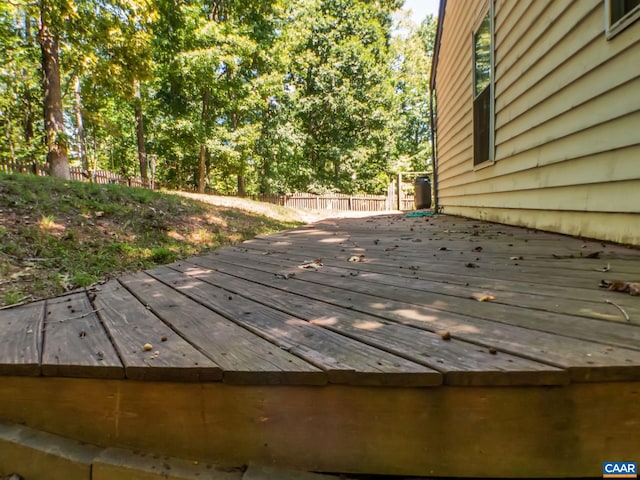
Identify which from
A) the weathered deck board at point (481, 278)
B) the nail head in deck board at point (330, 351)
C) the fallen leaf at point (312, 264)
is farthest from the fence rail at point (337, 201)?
the nail head in deck board at point (330, 351)

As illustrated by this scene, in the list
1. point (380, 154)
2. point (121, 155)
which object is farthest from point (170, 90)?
point (380, 154)

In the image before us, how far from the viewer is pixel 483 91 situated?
4.32 m

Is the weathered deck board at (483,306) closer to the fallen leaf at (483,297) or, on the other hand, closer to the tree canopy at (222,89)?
the fallen leaf at (483,297)

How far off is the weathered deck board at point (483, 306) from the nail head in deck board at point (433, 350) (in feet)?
0.78

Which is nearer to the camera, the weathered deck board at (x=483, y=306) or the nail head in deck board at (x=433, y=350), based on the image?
the nail head in deck board at (x=433, y=350)

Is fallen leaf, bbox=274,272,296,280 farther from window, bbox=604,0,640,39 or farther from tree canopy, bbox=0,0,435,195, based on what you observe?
tree canopy, bbox=0,0,435,195

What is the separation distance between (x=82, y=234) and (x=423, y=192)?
8246 millimetres

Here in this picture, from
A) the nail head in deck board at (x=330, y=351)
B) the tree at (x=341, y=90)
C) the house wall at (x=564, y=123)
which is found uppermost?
the tree at (x=341, y=90)

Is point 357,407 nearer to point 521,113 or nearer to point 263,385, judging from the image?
point 263,385

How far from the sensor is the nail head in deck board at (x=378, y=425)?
0.71 meters

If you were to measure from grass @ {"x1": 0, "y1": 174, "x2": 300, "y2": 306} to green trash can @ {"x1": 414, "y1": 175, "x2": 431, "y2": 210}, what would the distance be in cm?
555

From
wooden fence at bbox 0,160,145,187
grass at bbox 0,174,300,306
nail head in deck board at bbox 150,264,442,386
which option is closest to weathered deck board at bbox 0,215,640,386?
nail head in deck board at bbox 150,264,442,386

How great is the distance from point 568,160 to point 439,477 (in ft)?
8.24

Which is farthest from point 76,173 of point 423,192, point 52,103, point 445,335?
point 445,335
